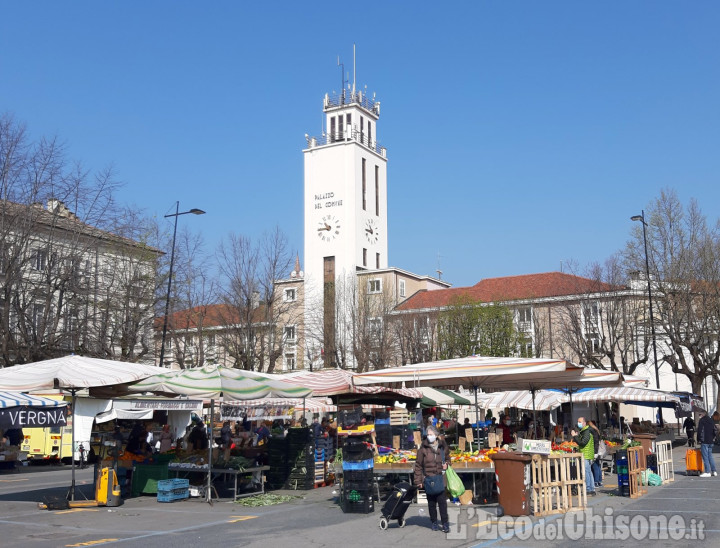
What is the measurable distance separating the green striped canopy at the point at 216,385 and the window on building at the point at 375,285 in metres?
44.1

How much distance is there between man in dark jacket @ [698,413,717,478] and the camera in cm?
1903

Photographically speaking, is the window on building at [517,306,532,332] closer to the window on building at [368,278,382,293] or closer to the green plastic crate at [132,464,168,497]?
the window on building at [368,278,382,293]

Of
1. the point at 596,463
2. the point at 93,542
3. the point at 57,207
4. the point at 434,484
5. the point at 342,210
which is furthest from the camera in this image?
the point at 342,210

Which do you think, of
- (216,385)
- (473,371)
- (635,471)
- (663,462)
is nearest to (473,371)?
(473,371)

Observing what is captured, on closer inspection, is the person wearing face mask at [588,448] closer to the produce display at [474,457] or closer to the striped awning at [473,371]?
the striped awning at [473,371]

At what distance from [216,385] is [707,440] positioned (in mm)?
12619

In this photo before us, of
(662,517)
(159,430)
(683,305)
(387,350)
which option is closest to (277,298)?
(387,350)

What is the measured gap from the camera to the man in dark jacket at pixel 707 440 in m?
19.0

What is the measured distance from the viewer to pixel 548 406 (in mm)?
32250

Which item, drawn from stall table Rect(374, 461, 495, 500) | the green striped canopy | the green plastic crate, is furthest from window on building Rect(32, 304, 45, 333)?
stall table Rect(374, 461, 495, 500)

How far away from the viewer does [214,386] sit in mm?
14969

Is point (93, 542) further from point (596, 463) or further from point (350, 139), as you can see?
point (350, 139)

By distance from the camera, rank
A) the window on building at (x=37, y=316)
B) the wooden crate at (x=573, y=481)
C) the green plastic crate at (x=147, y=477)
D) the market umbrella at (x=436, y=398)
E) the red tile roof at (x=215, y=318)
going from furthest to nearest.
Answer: the red tile roof at (x=215, y=318) → the market umbrella at (x=436, y=398) → the window on building at (x=37, y=316) → the green plastic crate at (x=147, y=477) → the wooden crate at (x=573, y=481)

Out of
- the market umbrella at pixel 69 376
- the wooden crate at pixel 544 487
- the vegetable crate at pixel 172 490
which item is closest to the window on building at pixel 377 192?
the vegetable crate at pixel 172 490
